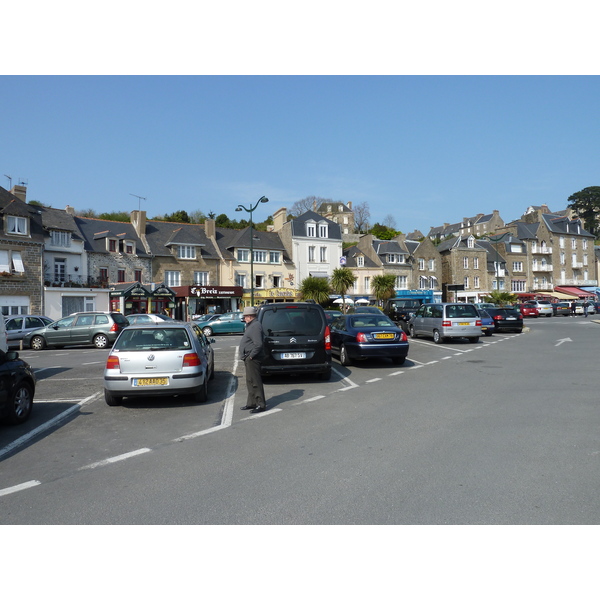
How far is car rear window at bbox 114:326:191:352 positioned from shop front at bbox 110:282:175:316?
31.5 meters

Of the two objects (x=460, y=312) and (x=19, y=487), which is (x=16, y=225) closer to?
(x=460, y=312)

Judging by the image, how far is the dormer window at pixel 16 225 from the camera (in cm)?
3850

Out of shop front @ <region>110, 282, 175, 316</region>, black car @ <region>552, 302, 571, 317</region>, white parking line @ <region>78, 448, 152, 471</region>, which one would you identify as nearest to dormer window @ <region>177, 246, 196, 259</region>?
shop front @ <region>110, 282, 175, 316</region>

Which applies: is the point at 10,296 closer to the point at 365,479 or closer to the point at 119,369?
the point at 119,369

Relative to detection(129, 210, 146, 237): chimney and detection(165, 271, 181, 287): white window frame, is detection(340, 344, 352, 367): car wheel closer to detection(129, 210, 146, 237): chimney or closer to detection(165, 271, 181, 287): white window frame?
detection(165, 271, 181, 287): white window frame

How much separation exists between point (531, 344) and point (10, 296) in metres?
34.9

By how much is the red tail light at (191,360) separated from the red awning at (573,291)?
7886 cm

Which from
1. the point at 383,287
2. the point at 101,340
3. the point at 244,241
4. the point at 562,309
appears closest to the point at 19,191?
the point at 244,241

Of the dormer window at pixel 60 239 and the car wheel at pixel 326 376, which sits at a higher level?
the dormer window at pixel 60 239

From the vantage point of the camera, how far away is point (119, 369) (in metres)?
8.96

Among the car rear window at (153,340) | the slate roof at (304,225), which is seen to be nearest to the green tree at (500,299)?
the slate roof at (304,225)

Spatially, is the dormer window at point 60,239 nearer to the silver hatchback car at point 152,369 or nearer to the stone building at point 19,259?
the stone building at point 19,259

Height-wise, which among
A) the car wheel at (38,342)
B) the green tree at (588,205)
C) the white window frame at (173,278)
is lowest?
the car wheel at (38,342)

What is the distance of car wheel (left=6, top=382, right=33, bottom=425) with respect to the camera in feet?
25.2
